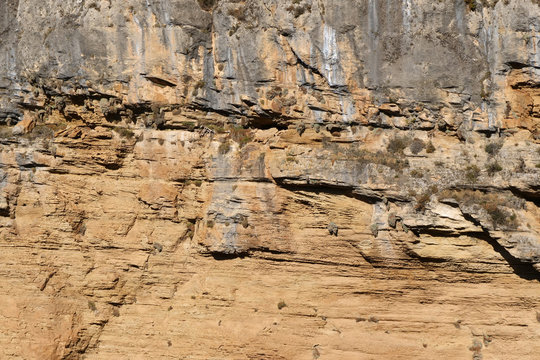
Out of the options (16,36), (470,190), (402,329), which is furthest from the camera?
(16,36)

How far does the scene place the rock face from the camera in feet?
50.9

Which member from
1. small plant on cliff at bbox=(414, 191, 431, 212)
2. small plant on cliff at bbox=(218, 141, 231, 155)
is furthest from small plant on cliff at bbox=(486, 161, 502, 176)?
small plant on cliff at bbox=(218, 141, 231, 155)

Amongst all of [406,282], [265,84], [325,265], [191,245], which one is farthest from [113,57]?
[406,282]

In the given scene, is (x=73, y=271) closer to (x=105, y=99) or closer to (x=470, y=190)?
(x=105, y=99)

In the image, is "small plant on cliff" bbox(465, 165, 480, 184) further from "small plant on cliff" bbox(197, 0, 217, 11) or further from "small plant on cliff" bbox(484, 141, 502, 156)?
"small plant on cliff" bbox(197, 0, 217, 11)

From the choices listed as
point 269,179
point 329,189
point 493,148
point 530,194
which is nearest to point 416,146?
point 493,148

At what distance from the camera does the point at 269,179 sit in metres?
16.4

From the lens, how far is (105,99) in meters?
17.2

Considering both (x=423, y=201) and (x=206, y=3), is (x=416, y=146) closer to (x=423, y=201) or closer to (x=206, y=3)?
(x=423, y=201)

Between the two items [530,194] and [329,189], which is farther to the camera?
[329,189]

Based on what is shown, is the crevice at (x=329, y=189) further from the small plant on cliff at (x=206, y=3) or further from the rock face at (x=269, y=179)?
the small plant on cliff at (x=206, y=3)

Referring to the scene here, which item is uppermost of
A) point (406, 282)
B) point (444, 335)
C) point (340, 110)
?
point (340, 110)

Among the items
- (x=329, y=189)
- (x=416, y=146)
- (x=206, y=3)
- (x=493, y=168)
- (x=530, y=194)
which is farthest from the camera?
(x=206, y=3)

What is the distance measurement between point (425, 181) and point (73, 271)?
29.0ft
